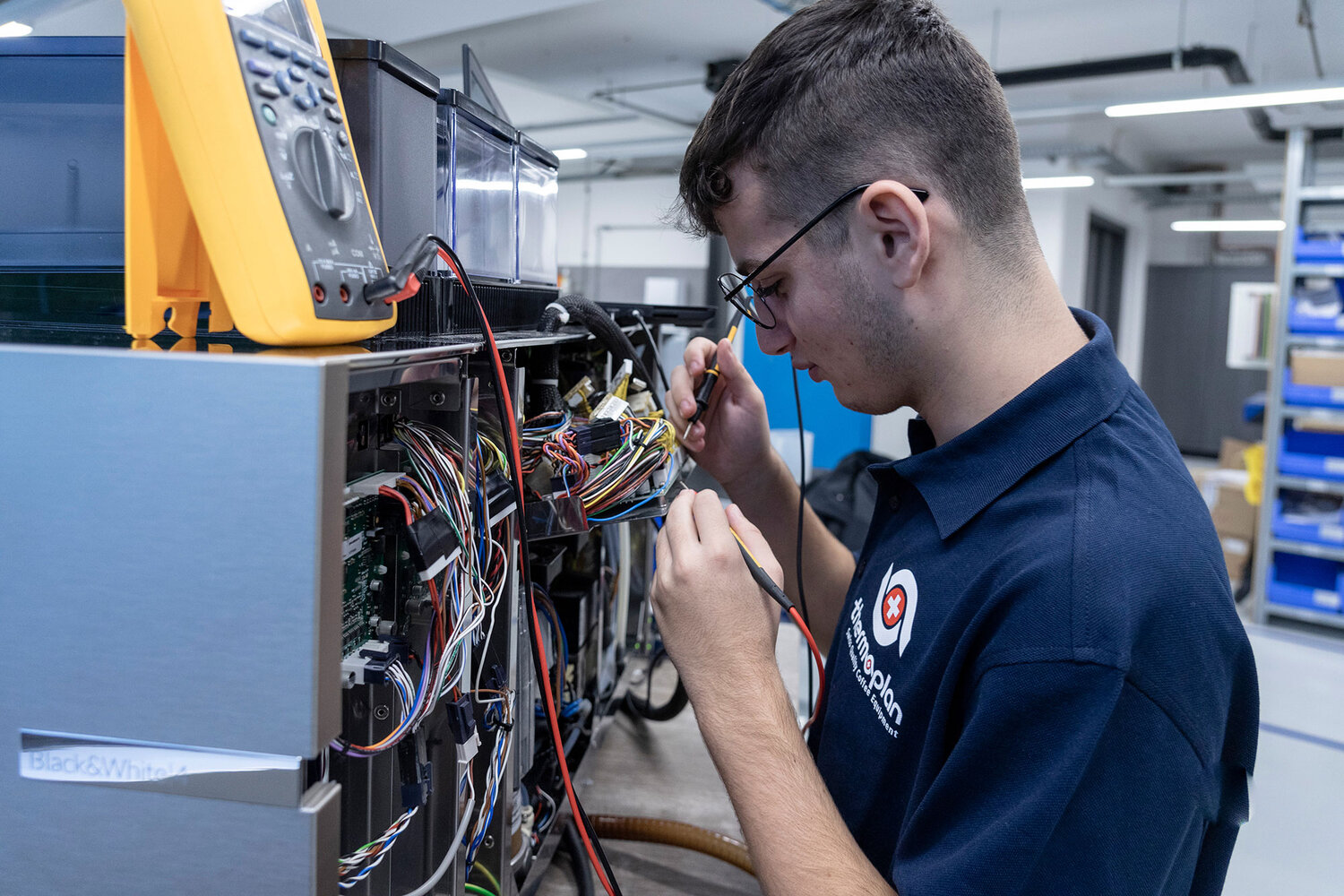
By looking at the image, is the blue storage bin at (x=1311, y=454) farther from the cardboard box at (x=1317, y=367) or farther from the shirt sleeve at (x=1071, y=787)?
the shirt sleeve at (x=1071, y=787)

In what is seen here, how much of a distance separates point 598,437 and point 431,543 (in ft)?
0.98

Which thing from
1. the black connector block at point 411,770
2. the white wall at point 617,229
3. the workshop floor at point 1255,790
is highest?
the white wall at point 617,229

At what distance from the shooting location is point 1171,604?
55 cm

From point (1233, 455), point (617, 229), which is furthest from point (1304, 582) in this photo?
point (617, 229)

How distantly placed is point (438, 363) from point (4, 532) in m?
0.25

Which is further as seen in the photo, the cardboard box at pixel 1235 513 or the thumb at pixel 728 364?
the cardboard box at pixel 1235 513

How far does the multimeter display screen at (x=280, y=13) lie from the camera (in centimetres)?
50

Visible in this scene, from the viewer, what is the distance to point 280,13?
542 millimetres

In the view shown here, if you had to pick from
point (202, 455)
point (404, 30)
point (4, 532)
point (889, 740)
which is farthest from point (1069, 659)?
point (404, 30)

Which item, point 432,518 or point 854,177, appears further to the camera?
point 854,177

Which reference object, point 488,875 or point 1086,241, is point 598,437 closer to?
point 488,875

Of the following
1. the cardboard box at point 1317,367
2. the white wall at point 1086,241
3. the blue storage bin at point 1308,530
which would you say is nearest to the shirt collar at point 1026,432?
the cardboard box at point 1317,367

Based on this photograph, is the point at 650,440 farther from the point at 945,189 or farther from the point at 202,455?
the point at 202,455

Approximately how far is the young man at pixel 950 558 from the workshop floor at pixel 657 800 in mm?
256
